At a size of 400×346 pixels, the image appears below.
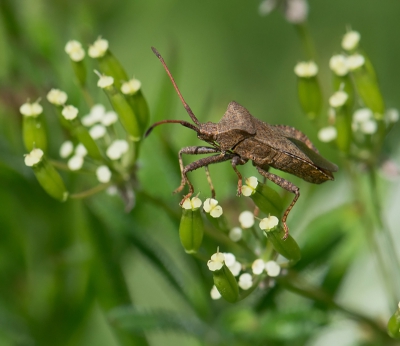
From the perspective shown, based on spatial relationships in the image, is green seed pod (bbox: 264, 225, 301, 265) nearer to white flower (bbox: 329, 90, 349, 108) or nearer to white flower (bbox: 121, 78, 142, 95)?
white flower (bbox: 329, 90, 349, 108)

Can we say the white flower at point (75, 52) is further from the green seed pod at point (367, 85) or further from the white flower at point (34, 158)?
the green seed pod at point (367, 85)

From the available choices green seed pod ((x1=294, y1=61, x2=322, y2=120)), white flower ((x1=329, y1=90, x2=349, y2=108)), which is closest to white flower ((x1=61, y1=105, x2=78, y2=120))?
green seed pod ((x1=294, y1=61, x2=322, y2=120))

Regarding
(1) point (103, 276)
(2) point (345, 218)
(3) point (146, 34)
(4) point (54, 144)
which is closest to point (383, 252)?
(2) point (345, 218)

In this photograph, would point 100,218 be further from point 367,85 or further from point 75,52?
point 367,85

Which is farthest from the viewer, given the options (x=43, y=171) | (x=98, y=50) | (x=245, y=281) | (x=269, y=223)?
(x=98, y=50)

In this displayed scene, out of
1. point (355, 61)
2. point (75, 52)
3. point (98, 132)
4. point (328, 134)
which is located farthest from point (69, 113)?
point (355, 61)

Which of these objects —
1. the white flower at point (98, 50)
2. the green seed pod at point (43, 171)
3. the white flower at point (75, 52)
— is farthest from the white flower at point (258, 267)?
the white flower at point (75, 52)
